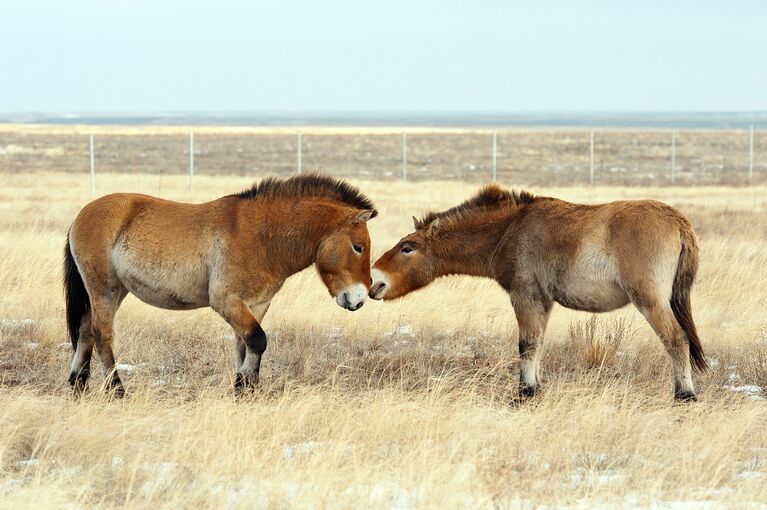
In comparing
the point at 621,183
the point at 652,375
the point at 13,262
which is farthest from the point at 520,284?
the point at 621,183

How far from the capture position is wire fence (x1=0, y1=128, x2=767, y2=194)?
36.2 meters

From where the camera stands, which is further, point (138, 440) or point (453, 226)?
point (453, 226)

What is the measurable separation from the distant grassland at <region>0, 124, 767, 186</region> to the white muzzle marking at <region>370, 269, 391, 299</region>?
80.8ft

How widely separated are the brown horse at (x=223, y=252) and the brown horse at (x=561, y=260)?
69 cm

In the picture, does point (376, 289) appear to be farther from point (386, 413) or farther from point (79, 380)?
point (79, 380)

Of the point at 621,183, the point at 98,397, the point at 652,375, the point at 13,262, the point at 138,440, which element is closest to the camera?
the point at 138,440

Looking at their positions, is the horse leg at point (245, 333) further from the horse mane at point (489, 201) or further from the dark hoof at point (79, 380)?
the horse mane at point (489, 201)

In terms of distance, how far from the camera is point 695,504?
4859mm

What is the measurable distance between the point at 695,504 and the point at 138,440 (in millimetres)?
3043

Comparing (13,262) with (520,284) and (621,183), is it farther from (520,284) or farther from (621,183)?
(621,183)

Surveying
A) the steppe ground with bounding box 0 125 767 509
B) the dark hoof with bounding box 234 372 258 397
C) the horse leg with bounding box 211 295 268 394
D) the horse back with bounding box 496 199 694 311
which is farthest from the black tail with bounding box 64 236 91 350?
the horse back with bounding box 496 199 694 311

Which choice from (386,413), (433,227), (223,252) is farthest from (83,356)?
(433,227)

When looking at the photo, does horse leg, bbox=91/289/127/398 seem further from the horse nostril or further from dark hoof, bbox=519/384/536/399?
dark hoof, bbox=519/384/536/399

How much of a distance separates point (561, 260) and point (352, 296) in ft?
4.91
